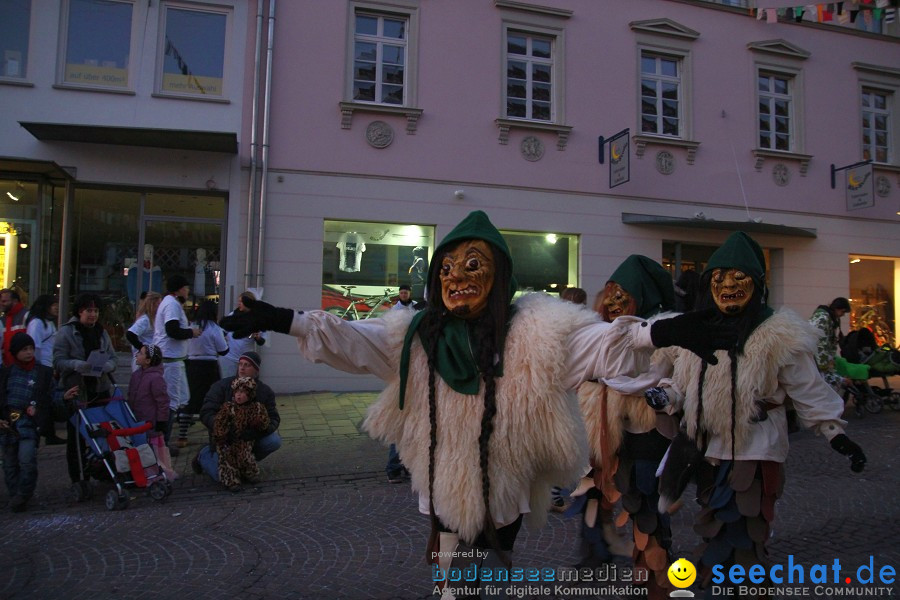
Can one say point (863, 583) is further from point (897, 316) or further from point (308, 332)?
point (897, 316)

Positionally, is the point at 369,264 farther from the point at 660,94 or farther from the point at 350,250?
the point at 660,94

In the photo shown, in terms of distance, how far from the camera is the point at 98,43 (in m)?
10.1

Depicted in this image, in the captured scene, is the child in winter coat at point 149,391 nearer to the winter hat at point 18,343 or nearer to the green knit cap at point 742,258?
the winter hat at point 18,343

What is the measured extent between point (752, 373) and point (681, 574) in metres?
1.18

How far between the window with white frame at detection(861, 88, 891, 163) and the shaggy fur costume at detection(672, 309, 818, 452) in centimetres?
1358

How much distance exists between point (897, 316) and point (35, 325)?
55.6 feet

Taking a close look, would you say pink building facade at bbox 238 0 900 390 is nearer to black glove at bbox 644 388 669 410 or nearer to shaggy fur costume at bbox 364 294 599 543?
black glove at bbox 644 388 669 410

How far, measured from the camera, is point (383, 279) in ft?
37.1

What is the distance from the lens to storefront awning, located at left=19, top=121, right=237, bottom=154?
362 inches

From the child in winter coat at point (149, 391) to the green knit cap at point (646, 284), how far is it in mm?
4513

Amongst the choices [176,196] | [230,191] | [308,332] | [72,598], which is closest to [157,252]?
[176,196]

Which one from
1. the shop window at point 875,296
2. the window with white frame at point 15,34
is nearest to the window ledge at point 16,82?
the window with white frame at point 15,34

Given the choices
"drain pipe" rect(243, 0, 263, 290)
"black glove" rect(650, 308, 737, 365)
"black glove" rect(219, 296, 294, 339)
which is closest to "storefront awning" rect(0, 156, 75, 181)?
"drain pipe" rect(243, 0, 263, 290)

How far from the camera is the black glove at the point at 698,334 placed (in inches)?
78.2
